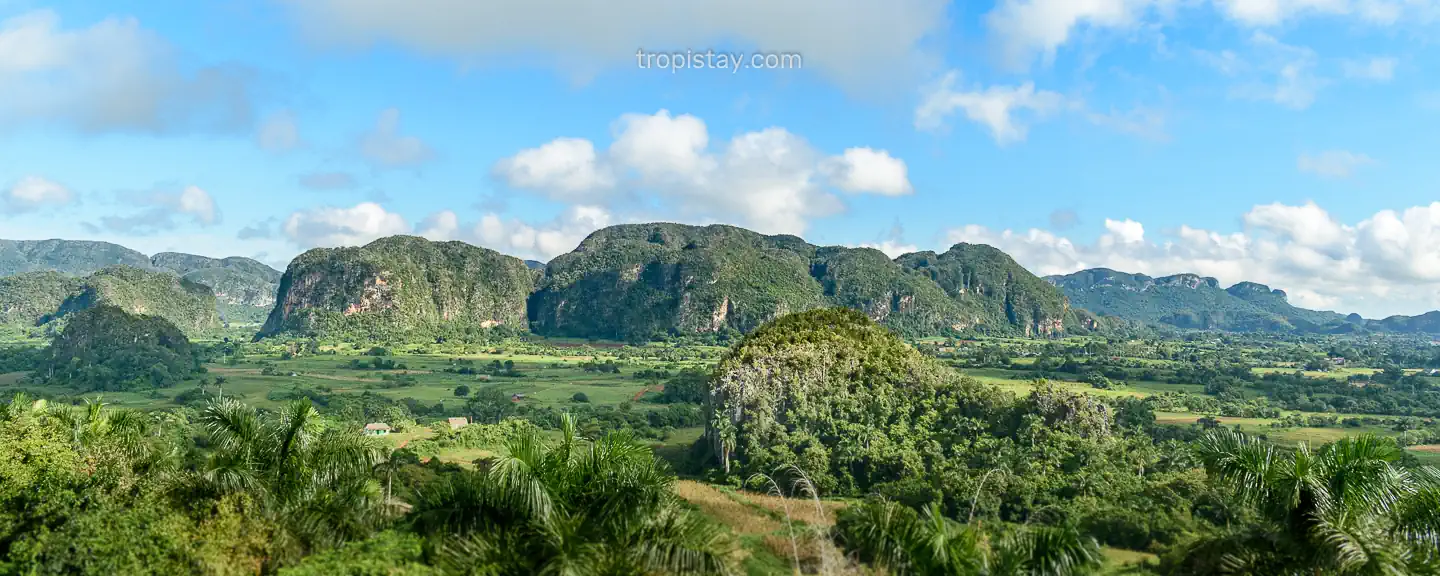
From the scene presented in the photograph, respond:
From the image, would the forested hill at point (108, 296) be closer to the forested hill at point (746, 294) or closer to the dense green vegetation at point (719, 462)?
the dense green vegetation at point (719, 462)

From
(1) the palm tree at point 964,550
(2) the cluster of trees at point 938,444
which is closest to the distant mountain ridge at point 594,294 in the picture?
(2) the cluster of trees at point 938,444

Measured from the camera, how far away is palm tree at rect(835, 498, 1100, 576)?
9.58 metres

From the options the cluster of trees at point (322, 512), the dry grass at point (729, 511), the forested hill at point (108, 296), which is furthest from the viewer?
the forested hill at point (108, 296)

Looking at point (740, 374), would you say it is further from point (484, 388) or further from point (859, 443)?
point (484, 388)

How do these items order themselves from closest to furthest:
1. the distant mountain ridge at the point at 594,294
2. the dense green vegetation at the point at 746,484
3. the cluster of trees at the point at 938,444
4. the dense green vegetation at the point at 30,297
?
the dense green vegetation at the point at 746,484 < the cluster of trees at the point at 938,444 < the distant mountain ridge at the point at 594,294 < the dense green vegetation at the point at 30,297

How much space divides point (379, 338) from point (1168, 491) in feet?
409

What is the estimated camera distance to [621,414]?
2175 inches

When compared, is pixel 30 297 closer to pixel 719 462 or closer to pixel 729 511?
pixel 719 462

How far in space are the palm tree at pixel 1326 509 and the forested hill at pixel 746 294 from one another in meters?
129

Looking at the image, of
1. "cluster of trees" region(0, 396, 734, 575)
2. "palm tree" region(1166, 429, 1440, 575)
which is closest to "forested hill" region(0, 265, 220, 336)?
"cluster of trees" region(0, 396, 734, 575)

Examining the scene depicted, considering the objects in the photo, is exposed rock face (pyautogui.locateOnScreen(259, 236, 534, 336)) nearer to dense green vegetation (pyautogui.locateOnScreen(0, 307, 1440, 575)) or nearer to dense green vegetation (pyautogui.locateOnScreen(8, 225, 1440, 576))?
dense green vegetation (pyautogui.locateOnScreen(8, 225, 1440, 576))

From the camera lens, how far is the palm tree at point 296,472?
36.4 ft

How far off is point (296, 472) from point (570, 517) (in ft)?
16.8

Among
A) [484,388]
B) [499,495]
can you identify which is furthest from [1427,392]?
[499,495]
